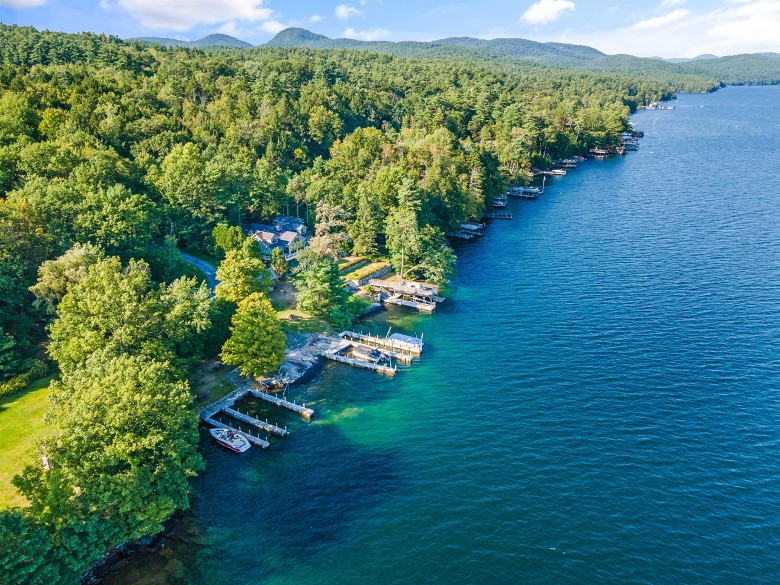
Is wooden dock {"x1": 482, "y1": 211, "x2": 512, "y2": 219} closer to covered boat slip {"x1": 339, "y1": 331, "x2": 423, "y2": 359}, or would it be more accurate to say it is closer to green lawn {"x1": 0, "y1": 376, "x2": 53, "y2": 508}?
covered boat slip {"x1": 339, "y1": 331, "x2": 423, "y2": 359}

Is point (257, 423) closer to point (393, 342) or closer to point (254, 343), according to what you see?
point (254, 343)

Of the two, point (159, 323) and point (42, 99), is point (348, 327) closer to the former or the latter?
point (159, 323)

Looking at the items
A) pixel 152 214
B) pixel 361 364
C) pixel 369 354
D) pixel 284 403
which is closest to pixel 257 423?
pixel 284 403

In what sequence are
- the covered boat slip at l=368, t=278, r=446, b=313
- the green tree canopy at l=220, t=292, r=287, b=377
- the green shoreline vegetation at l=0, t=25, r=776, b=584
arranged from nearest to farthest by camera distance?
the green shoreline vegetation at l=0, t=25, r=776, b=584 → the green tree canopy at l=220, t=292, r=287, b=377 → the covered boat slip at l=368, t=278, r=446, b=313

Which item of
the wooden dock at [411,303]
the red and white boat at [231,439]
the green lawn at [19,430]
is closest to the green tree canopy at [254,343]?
the red and white boat at [231,439]

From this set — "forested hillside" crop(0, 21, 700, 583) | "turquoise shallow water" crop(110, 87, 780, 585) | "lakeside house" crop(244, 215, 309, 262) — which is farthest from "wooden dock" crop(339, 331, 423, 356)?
"lakeside house" crop(244, 215, 309, 262)
